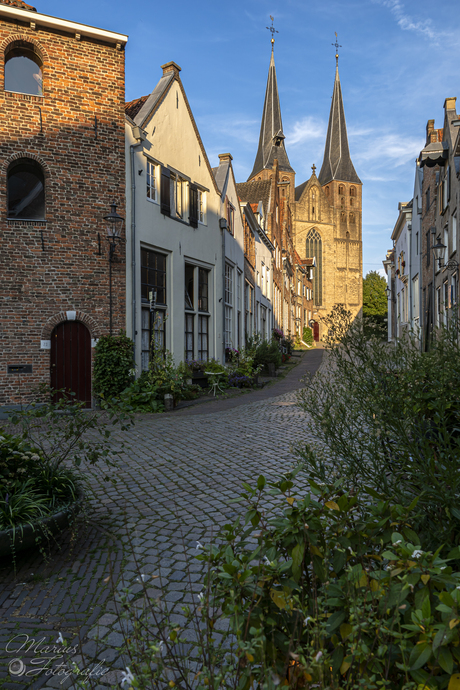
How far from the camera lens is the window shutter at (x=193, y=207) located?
51.4ft

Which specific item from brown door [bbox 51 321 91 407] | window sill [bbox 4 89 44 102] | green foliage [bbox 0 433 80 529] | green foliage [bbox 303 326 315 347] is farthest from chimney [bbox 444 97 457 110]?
green foliage [bbox 303 326 315 347]

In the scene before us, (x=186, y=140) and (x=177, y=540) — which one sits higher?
(x=186, y=140)

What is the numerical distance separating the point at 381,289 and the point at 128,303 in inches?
2642

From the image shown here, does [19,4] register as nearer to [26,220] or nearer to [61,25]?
[61,25]

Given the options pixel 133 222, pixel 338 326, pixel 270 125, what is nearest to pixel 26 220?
pixel 133 222

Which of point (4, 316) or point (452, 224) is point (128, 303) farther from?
point (452, 224)

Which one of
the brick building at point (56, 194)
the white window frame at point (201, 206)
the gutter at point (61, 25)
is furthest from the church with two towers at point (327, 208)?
the brick building at point (56, 194)

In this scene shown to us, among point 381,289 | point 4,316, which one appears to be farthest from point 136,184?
point 381,289

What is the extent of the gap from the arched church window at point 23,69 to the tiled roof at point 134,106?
3026 millimetres

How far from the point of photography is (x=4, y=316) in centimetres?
1120

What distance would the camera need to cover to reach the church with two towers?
59.7 metres

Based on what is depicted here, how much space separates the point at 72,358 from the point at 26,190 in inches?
166

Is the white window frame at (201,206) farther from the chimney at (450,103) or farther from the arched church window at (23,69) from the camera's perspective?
the chimney at (450,103)

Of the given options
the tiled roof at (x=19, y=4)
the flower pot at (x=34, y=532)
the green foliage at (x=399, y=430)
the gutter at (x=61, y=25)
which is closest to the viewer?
the green foliage at (x=399, y=430)
